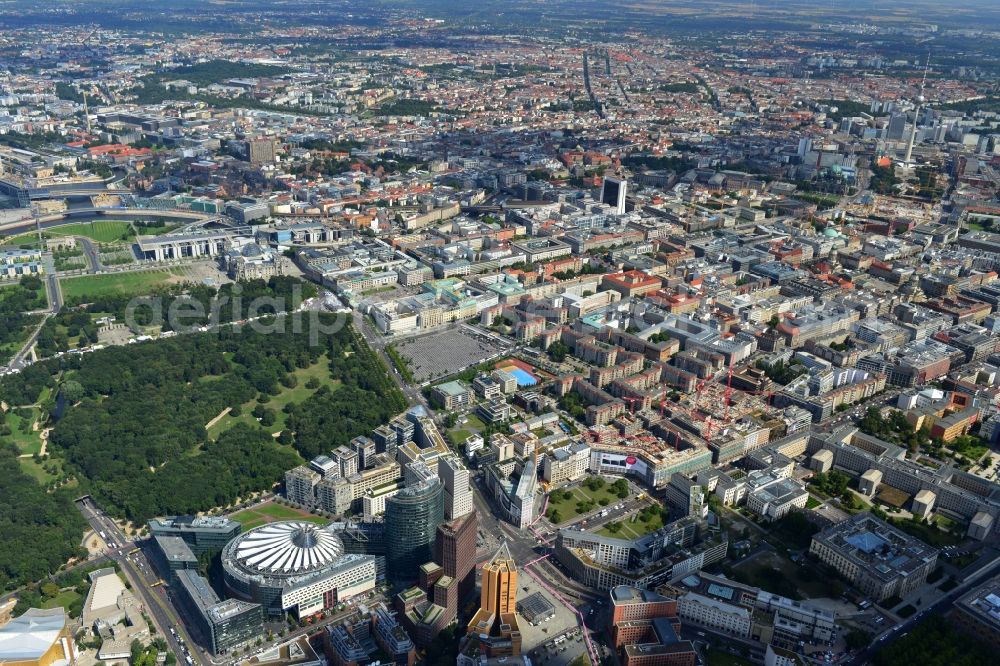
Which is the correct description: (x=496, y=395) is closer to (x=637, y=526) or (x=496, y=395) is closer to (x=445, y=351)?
(x=445, y=351)

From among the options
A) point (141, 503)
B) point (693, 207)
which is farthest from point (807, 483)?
point (693, 207)

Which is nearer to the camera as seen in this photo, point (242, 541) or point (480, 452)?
point (242, 541)

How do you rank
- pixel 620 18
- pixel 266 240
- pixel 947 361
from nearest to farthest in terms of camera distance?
pixel 947 361, pixel 266 240, pixel 620 18

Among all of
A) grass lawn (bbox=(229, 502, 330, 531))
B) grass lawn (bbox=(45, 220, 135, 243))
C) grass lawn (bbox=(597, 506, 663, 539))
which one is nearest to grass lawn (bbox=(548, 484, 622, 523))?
grass lawn (bbox=(597, 506, 663, 539))

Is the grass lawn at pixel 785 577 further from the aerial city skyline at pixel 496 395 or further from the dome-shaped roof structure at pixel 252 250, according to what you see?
the dome-shaped roof structure at pixel 252 250

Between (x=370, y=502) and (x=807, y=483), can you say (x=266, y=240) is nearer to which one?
(x=370, y=502)

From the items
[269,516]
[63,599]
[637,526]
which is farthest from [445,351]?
[63,599]

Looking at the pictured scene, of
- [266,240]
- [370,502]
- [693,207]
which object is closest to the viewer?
[370,502]
